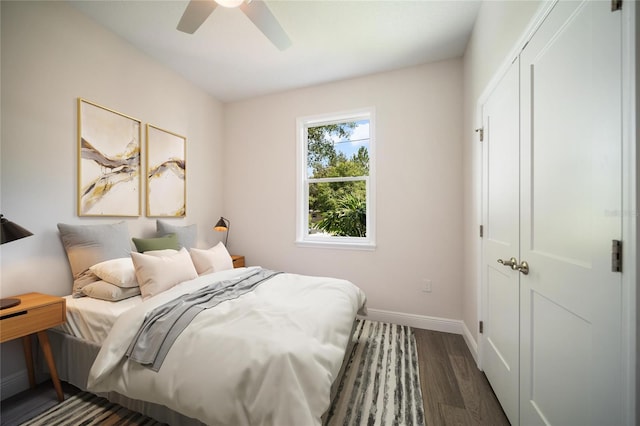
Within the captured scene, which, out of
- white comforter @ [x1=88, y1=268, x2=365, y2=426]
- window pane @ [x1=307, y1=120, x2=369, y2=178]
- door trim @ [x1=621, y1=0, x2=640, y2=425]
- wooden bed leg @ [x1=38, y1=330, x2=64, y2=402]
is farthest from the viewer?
window pane @ [x1=307, y1=120, x2=369, y2=178]

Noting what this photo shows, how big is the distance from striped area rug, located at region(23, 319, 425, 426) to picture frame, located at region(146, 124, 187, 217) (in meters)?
1.67

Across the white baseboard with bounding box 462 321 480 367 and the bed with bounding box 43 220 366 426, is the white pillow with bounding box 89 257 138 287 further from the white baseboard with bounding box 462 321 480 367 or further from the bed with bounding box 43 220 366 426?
the white baseboard with bounding box 462 321 480 367

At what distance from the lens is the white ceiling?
6.57 ft

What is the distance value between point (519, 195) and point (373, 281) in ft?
6.18

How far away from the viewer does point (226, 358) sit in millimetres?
1152

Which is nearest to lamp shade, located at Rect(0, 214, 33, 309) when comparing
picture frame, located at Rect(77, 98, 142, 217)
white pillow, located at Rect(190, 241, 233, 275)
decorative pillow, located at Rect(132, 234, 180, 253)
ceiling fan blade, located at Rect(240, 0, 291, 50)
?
picture frame, located at Rect(77, 98, 142, 217)

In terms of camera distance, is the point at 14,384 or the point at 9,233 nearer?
the point at 9,233

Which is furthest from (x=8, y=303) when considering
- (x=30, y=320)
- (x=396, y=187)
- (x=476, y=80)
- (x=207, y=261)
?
(x=476, y=80)

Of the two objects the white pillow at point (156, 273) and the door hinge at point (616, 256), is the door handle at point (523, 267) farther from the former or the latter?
the white pillow at point (156, 273)

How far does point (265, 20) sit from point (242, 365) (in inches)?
82.0

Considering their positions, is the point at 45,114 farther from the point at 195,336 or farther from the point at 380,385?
the point at 380,385

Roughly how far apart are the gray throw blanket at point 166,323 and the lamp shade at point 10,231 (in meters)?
0.93

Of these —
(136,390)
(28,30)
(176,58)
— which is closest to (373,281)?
(136,390)

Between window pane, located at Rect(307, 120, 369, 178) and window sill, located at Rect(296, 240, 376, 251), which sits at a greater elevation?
window pane, located at Rect(307, 120, 369, 178)
